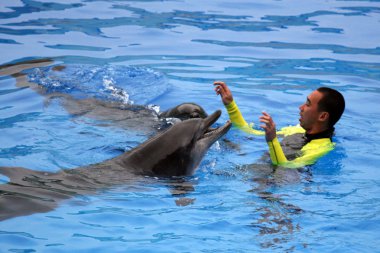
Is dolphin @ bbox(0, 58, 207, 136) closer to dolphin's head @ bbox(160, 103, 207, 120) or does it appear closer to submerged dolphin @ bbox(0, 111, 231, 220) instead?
dolphin's head @ bbox(160, 103, 207, 120)

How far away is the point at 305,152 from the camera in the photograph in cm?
691

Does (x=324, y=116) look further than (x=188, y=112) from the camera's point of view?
No

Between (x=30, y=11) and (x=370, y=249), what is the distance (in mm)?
9935

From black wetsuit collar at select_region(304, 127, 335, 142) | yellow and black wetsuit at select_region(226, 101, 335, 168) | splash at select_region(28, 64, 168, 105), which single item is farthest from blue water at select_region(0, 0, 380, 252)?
black wetsuit collar at select_region(304, 127, 335, 142)

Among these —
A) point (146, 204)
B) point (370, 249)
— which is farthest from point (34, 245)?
point (370, 249)

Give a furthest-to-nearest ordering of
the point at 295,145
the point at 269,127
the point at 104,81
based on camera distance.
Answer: the point at 104,81 → the point at 295,145 → the point at 269,127

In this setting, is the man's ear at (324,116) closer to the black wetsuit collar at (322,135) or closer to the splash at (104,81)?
the black wetsuit collar at (322,135)

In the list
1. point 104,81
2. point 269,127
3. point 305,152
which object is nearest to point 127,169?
point 269,127

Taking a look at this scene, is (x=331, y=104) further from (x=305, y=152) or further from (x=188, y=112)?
(x=188, y=112)

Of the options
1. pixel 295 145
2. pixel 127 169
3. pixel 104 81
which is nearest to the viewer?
pixel 127 169

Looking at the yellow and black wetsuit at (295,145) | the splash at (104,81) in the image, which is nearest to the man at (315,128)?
the yellow and black wetsuit at (295,145)

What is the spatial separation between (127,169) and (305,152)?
1970 mm

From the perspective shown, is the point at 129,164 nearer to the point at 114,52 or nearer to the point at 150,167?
the point at 150,167

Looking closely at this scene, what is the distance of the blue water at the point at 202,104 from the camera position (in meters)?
5.26
